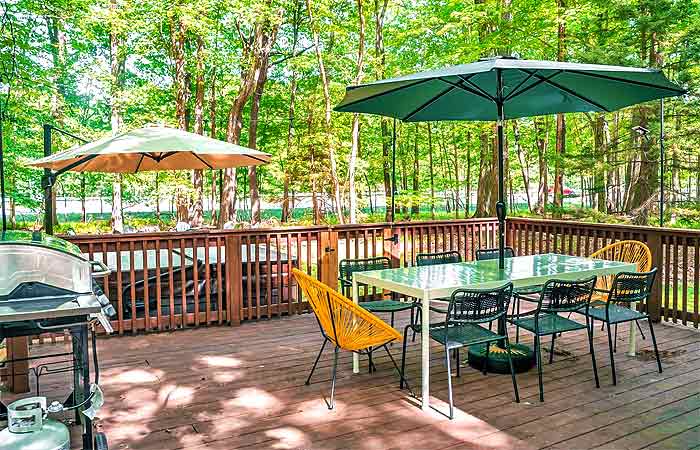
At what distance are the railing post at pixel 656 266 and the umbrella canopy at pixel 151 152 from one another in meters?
3.99

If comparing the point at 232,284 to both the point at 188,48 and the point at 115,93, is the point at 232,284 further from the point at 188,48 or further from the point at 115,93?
the point at 188,48

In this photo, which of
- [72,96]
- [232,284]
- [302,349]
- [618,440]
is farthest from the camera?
[72,96]

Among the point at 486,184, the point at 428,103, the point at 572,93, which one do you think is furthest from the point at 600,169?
the point at 428,103

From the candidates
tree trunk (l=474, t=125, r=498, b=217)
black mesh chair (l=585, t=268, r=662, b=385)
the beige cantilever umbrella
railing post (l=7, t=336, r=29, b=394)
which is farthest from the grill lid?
tree trunk (l=474, t=125, r=498, b=217)

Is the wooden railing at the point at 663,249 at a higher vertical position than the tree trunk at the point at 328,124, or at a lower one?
lower

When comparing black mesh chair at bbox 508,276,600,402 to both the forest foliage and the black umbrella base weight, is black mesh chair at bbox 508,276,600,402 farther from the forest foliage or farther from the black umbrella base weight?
the forest foliage

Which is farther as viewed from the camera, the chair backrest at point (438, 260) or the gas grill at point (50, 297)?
the chair backrest at point (438, 260)

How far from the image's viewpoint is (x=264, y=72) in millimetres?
13148

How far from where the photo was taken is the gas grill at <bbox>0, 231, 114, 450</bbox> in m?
2.27

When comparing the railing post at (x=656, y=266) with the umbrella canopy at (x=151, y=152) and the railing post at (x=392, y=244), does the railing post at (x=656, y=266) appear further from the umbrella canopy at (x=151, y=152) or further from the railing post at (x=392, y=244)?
the umbrella canopy at (x=151, y=152)

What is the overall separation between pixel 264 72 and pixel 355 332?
11.0 meters

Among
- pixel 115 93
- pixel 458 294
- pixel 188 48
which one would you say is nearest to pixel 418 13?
pixel 188 48

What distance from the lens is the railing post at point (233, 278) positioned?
5.45 meters

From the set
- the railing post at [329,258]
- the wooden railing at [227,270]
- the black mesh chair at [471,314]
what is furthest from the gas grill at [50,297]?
the railing post at [329,258]
